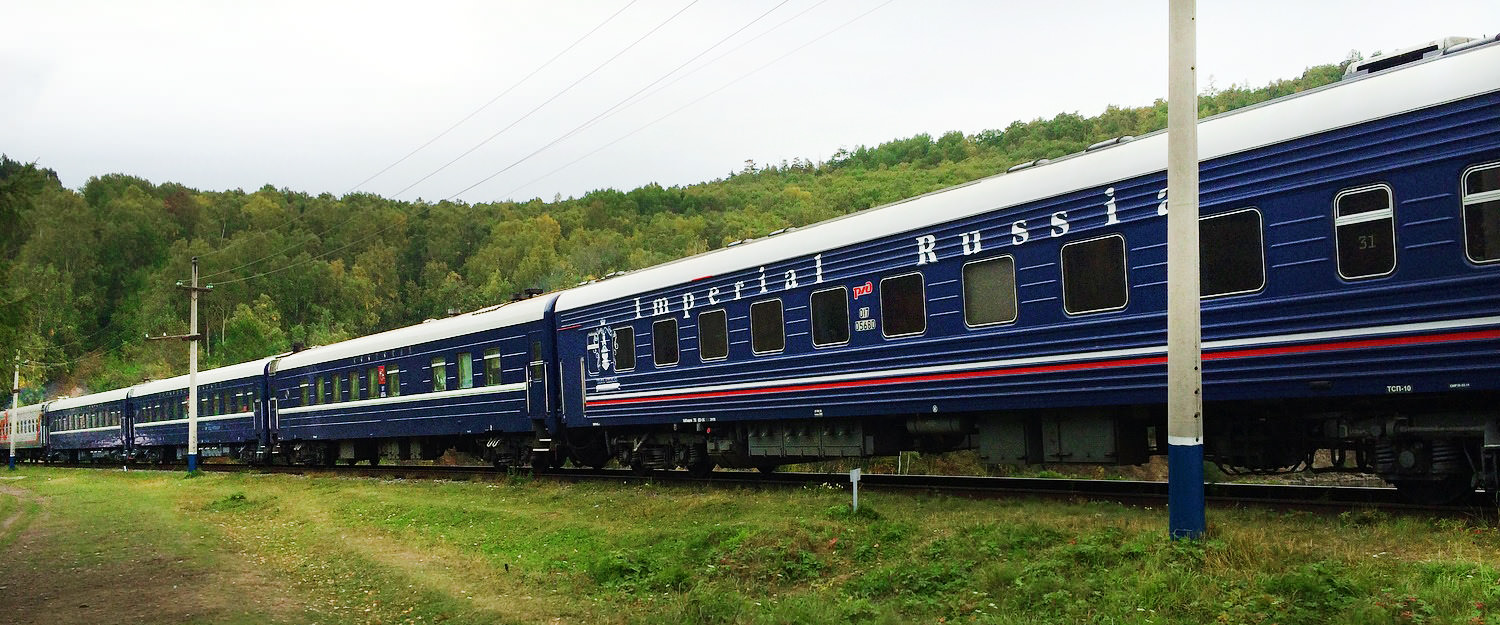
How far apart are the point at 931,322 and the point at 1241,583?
250 inches

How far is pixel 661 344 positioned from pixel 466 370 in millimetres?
7090

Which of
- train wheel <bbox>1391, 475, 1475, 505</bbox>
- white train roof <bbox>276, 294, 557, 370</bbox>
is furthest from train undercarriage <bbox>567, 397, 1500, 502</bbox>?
white train roof <bbox>276, 294, 557, 370</bbox>

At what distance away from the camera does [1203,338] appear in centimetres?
1064

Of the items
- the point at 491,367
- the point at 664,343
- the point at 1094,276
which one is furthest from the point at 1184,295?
the point at 491,367

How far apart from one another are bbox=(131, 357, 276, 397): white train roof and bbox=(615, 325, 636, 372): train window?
1960 centimetres

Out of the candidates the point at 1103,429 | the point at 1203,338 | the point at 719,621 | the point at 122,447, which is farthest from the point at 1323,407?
the point at 122,447

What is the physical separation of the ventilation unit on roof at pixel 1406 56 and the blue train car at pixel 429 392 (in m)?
14.7

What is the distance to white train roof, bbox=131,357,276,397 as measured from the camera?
35519 mm

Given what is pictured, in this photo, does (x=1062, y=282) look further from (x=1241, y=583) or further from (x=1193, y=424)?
(x=1241, y=583)

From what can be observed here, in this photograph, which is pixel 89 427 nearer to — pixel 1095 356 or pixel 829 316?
pixel 829 316

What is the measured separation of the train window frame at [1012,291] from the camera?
12.4m

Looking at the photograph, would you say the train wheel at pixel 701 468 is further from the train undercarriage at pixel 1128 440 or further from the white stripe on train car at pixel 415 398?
the white stripe on train car at pixel 415 398

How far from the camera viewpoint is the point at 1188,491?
868cm

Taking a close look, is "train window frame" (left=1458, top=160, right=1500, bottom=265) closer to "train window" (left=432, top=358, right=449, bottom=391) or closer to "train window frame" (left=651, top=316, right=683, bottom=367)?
"train window frame" (left=651, top=316, right=683, bottom=367)
